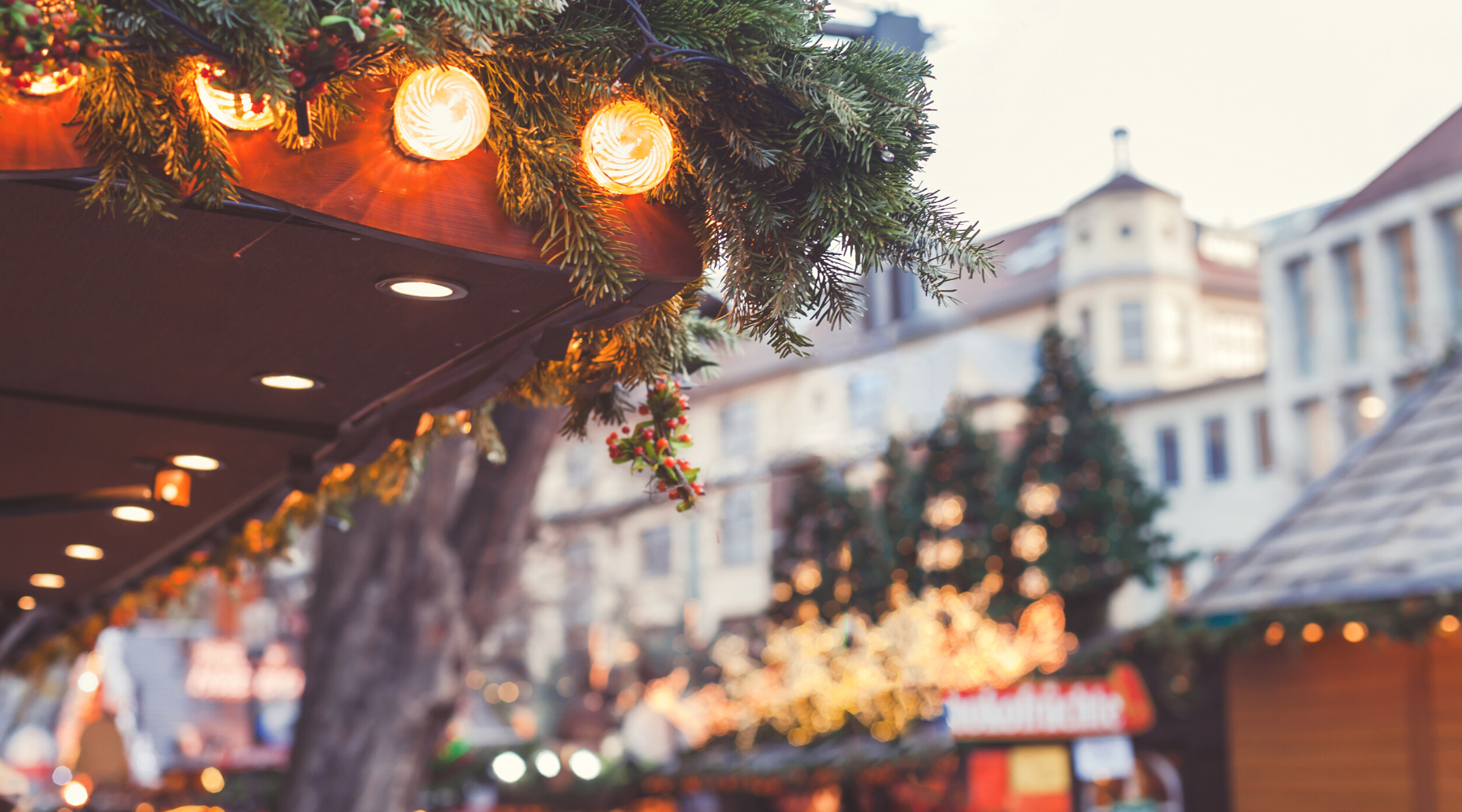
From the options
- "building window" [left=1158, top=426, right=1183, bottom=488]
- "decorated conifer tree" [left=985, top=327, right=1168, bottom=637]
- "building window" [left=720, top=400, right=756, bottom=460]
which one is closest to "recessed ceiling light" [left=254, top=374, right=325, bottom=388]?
"decorated conifer tree" [left=985, top=327, right=1168, bottom=637]

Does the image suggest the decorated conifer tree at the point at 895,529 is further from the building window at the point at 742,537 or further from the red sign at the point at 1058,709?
the building window at the point at 742,537

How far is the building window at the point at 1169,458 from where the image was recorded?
96.8 ft

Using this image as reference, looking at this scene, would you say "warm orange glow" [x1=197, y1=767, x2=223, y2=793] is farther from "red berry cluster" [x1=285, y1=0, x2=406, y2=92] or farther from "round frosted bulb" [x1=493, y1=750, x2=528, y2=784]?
"red berry cluster" [x1=285, y1=0, x2=406, y2=92]

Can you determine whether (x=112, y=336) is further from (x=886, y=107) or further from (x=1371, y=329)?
(x=1371, y=329)

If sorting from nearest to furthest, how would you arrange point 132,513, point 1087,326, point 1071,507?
point 132,513, point 1071,507, point 1087,326

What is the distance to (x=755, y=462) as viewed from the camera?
34.0 metres

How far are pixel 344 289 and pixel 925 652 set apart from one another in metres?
18.8

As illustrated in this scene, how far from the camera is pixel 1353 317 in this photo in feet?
75.3

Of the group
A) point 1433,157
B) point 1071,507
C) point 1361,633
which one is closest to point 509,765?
point 1071,507

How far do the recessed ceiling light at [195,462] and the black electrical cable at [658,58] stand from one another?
1987 mm

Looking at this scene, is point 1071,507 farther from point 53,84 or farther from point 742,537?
point 53,84

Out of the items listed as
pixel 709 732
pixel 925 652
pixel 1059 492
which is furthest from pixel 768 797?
pixel 1059 492

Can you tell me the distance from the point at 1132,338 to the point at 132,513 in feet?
85.8

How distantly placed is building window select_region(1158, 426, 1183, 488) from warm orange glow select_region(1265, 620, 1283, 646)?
63.9 ft
